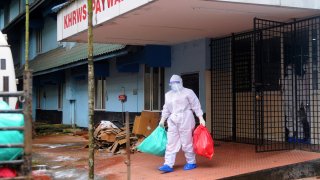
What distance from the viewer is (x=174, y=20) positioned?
8.99 metres

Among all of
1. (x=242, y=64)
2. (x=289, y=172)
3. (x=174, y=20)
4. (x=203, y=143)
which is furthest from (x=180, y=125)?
(x=242, y=64)

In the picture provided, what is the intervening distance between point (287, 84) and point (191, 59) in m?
2.96

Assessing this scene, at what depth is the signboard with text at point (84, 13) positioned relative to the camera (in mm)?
8338

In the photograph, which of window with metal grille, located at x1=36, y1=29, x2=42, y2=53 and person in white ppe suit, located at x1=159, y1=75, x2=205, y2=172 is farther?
window with metal grille, located at x1=36, y1=29, x2=42, y2=53

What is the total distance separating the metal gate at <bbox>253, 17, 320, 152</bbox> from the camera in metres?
8.87

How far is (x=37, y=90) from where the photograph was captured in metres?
25.8

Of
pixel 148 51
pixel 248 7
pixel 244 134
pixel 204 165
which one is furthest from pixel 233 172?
pixel 148 51

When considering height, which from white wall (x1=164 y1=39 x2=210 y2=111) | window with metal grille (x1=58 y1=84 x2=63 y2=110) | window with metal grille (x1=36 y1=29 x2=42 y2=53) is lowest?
window with metal grille (x1=58 y1=84 x2=63 y2=110)

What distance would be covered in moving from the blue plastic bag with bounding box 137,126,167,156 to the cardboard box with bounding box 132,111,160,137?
3820 mm

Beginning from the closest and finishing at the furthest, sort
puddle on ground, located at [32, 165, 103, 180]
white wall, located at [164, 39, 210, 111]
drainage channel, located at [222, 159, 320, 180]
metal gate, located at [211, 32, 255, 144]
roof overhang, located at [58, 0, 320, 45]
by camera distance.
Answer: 1. drainage channel, located at [222, 159, 320, 180]
2. roof overhang, located at [58, 0, 320, 45]
3. puddle on ground, located at [32, 165, 103, 180]
4. metal gate, located at [211, 32, 255, 144]
5. white wall, located at [164, 39, 210, 111]

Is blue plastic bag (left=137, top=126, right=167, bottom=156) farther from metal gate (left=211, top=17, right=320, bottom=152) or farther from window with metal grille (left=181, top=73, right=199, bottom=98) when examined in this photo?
window with metal grille (left=181, top=73, right=199, bottom=98)

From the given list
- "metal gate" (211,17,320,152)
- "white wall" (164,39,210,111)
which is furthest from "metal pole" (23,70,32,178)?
"white wall" (164,39,210,111)

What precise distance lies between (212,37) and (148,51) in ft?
6.44

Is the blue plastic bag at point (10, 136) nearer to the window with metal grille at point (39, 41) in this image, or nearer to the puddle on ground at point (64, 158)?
the puddle on ground at point (64, 158)
